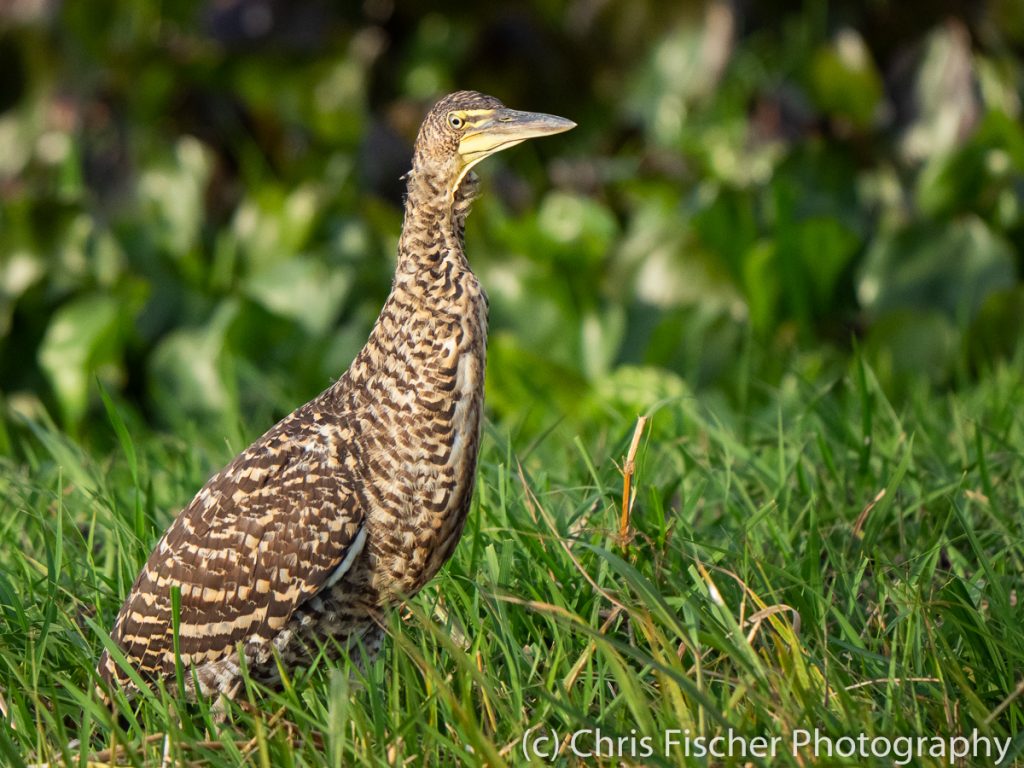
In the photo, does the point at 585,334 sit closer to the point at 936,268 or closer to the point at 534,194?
the point at 936,268

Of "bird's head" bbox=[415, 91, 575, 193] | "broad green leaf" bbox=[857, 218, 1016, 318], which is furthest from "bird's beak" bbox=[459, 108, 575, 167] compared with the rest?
"broad green leaf" bbox=[857, 218, 1016, 318]

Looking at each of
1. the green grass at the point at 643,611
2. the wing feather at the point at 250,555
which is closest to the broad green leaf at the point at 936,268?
the green grass at the point at 643,611

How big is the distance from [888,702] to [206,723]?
51.2 inches

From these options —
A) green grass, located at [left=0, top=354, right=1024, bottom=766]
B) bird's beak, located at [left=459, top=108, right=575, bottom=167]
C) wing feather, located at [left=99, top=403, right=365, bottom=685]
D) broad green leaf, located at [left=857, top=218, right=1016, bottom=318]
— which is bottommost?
broad green leaf, located at [left=857, top=218, right=1016, bottom=318]

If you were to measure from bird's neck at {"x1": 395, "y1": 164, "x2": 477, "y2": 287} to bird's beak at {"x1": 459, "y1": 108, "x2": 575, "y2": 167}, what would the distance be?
85 mm

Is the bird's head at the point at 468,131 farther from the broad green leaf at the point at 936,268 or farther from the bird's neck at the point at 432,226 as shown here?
the broad green leaf at the point at 936,268

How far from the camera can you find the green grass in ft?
8.74

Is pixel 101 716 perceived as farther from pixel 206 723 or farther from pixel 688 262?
pixel 688 262

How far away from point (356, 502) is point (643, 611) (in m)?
0.63

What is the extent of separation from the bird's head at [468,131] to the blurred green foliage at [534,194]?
5.98ft

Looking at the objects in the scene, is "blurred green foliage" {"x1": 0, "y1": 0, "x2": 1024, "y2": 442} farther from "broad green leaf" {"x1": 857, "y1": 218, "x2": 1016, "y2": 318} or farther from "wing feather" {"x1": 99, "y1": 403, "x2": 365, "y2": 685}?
"wing feather" {"x1": 99, "y1": 403, "x2": 365, "y2": 685}

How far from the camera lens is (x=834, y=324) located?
614 cm

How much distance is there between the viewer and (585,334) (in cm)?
580

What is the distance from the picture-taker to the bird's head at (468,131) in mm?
3008
